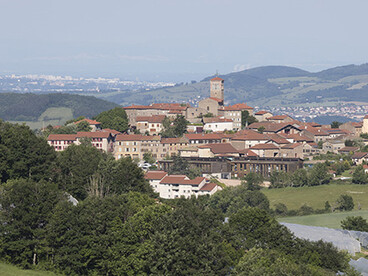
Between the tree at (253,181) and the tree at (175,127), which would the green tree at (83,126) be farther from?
the tree at (253,181)

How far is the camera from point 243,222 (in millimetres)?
40031

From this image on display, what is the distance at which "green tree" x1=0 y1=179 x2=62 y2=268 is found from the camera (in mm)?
35406

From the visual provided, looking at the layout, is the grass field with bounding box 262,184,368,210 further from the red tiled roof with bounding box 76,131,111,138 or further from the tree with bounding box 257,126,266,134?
the red tiled roof with bounding box 76,131,111,138

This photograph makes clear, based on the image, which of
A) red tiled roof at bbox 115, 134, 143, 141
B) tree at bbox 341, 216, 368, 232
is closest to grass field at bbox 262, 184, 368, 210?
tree at bbox 341, 216, 368, 232

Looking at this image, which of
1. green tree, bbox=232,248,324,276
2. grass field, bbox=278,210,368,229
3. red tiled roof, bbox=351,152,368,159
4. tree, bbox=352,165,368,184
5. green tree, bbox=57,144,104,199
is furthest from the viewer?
red tiled roof, bbox=351,152,368,159

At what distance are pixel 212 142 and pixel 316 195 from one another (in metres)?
21.1

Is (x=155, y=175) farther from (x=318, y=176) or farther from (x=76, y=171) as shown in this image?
(x=76, y=171)

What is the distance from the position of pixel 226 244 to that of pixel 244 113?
242 ft

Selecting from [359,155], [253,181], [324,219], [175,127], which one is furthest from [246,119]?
[324,219]

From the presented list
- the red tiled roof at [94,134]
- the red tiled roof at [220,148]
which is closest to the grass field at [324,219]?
the red tiled roof at [220,148]

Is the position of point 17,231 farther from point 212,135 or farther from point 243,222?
point 212,135

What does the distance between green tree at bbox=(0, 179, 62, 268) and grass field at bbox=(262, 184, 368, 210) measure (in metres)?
40.8

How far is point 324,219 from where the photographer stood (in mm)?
63562

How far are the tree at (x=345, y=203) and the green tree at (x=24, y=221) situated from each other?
4132 centimetres
